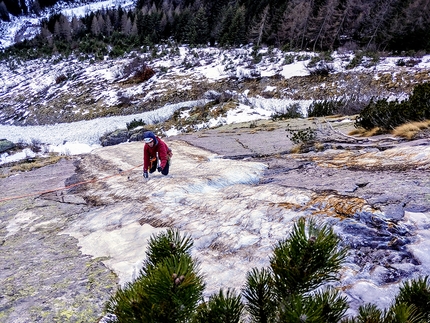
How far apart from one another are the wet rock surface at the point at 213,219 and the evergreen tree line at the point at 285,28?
99.6ft

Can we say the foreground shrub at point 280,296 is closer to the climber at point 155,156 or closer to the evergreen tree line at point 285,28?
the climber at point 155,156

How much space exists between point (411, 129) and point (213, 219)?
5.13 metres

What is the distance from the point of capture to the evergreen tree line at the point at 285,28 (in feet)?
106

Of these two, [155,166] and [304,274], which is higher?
[304,274]

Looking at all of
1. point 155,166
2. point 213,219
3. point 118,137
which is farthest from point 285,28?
point 213,219

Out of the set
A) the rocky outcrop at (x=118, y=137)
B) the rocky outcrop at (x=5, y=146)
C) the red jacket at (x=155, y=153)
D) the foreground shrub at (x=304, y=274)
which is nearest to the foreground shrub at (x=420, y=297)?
the foreground shrub at (x=304, y=274)

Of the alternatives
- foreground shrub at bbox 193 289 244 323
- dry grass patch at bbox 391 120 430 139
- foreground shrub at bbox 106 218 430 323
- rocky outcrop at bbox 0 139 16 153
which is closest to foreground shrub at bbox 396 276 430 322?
foreground shrub at bbox 106 218 430 323

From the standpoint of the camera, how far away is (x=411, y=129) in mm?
6617

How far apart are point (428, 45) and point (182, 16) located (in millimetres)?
37441

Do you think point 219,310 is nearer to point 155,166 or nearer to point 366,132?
point 155,166

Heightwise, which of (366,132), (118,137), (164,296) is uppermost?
(164,296)

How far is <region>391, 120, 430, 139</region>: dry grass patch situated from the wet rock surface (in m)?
0.54

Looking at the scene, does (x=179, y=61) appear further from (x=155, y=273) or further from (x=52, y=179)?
(x=155, y=273)

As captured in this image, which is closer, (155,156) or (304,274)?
(304,274)
